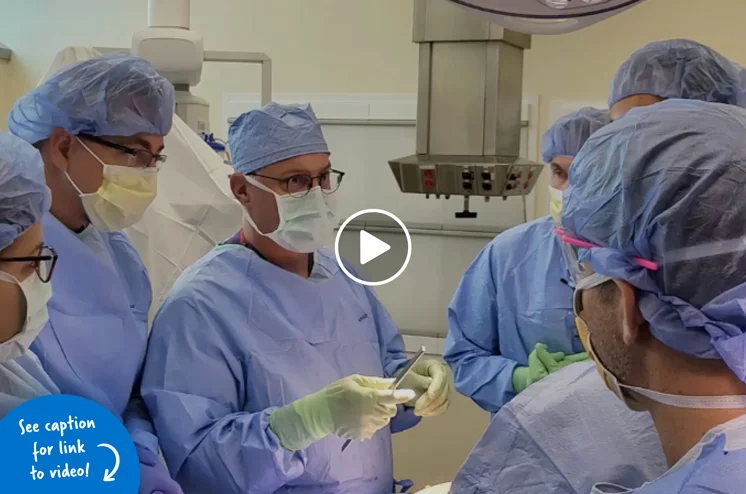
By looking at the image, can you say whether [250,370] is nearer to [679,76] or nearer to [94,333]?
[94,333]

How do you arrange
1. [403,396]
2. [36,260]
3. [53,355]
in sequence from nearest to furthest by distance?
[36,260] < [53,355] < [403,396]

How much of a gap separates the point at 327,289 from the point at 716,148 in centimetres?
100

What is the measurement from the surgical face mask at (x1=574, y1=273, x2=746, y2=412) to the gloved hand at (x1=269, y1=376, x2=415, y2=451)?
1.74 feet

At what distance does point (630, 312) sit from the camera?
82cm

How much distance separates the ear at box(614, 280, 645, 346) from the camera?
0.81m

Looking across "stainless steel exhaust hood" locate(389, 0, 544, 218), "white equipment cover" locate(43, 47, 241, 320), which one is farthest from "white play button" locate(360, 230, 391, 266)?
"stainless steel exhaust hood" locate(389, 0, 544, 218)

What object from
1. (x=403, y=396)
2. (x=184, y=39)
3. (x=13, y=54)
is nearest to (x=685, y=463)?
(x=403, y=396)

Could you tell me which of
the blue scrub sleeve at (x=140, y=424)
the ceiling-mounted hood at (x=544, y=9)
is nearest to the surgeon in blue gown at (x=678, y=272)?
the ceiling-mounted hood at (x=544, y=9)

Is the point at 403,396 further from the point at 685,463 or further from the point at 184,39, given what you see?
the point at 184,39

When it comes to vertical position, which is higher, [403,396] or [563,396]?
[563,396]

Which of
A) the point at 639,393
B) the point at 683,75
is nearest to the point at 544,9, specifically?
the point at 683,75

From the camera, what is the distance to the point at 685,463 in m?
0.76

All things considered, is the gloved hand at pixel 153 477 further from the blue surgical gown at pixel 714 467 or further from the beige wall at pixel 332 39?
the beige wall at pixel 332 39

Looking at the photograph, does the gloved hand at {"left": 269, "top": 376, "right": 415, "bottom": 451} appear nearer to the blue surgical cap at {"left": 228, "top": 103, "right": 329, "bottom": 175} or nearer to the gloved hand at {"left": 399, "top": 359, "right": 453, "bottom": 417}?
the gloved hand at {"left": 399, "top": 359, "right": 453, "bottom": 417}
